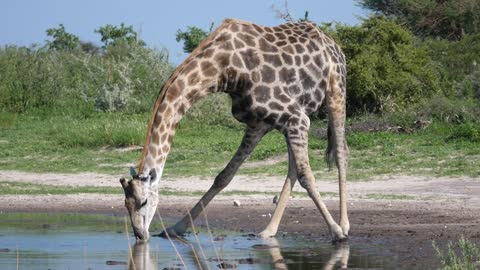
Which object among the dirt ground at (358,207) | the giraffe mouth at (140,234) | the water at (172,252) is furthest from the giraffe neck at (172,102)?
the dirt ground at (358,207)

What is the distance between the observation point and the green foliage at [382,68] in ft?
71.2

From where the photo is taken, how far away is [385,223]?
1100 cm

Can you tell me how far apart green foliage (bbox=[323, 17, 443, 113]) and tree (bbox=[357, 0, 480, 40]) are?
851 centimetres

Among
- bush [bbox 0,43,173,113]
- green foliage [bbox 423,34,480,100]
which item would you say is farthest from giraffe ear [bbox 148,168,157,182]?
bush [bbox 0,43,173,113]

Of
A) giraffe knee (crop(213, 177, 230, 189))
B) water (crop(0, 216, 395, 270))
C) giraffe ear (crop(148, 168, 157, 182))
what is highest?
giraffe ear (crop(148, 168, 157, 182))

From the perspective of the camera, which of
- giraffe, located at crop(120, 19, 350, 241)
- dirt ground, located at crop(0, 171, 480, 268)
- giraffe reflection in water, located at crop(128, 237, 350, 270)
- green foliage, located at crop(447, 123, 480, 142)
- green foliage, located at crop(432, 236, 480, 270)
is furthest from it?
green foliage, located at crop(447, 123, 480, 142)

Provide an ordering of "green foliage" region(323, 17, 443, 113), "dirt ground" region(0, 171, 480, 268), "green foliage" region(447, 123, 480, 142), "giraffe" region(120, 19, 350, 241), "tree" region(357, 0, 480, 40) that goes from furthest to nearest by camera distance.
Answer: "tree" region(357, 0, 480, 40) < "green foliage" region(323, 17, 443, 113) < "green foliage" region(447, 123, 480, 142) < "dirt ground" region(0, 171, 480, 268) < "giraffe" region(120, 19, 350, 241)

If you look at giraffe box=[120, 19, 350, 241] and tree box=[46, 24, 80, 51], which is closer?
giraffe box=[120, 19, 350, 241]

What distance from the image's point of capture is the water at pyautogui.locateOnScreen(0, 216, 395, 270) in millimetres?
8375

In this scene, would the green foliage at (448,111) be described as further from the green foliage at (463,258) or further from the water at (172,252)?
the green foliage at (463,258)

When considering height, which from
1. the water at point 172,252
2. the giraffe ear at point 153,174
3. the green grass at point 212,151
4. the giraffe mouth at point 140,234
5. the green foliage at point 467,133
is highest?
the giraffe ear at point 153,174

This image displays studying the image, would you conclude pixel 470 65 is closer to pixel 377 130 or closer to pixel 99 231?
pixel 377 130

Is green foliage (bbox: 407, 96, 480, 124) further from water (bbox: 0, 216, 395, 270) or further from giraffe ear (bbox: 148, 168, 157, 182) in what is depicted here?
giraffe ear (bbox: 148, 168, 157, 182)

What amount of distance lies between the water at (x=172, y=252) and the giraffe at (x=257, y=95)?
29cm
